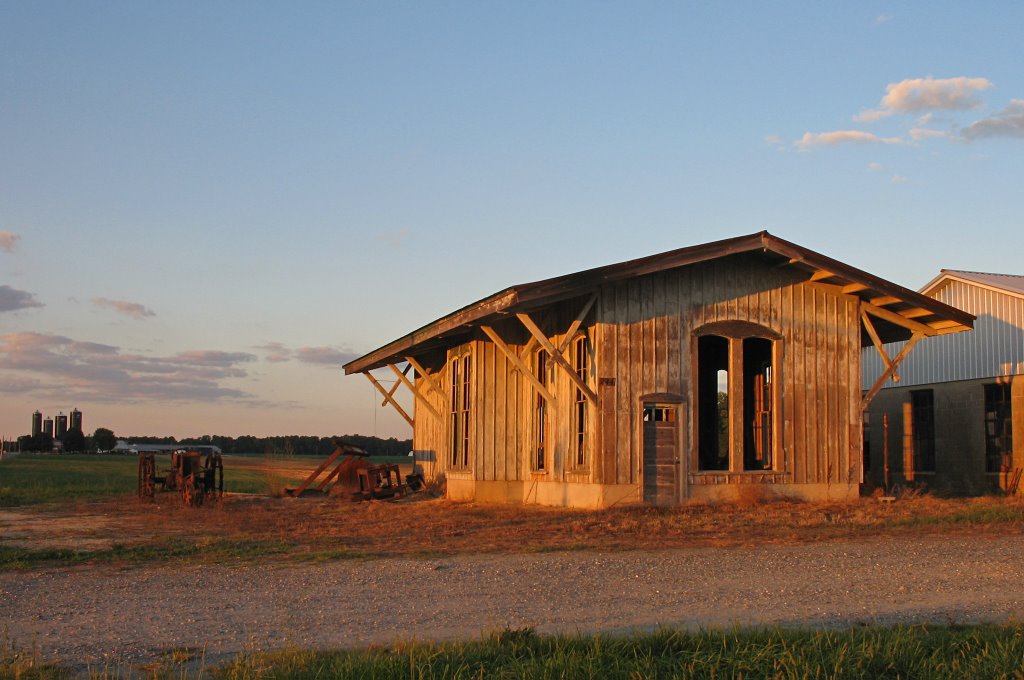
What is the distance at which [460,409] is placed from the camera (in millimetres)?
25094

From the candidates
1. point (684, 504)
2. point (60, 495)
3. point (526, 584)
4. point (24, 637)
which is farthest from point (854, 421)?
point (60, 495)

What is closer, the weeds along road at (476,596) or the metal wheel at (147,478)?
the weeds along road at (476,596)

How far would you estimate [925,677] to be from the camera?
662 centimetres

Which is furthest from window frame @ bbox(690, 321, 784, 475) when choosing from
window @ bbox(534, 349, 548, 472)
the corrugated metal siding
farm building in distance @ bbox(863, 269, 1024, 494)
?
the corrugated metal siding

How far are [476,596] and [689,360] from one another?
10.7 m

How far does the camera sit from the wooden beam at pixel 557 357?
59.0 feet

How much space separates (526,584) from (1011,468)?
18.3 meters

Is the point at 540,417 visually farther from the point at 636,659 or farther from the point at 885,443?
the point at 636,659

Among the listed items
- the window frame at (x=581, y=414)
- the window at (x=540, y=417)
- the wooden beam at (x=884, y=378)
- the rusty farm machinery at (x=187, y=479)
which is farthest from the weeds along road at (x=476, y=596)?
the rusty farm machinery at (x=187, y=479)

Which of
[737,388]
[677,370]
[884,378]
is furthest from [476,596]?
[884,378]

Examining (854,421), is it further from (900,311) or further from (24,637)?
(24,637)

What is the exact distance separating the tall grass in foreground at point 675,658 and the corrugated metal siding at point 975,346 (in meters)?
19.3

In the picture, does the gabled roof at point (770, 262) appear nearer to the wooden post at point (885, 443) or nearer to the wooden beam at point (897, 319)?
the wooden beam at point (897, 319)

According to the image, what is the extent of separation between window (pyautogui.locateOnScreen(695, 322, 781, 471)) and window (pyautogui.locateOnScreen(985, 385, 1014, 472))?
227 inches
